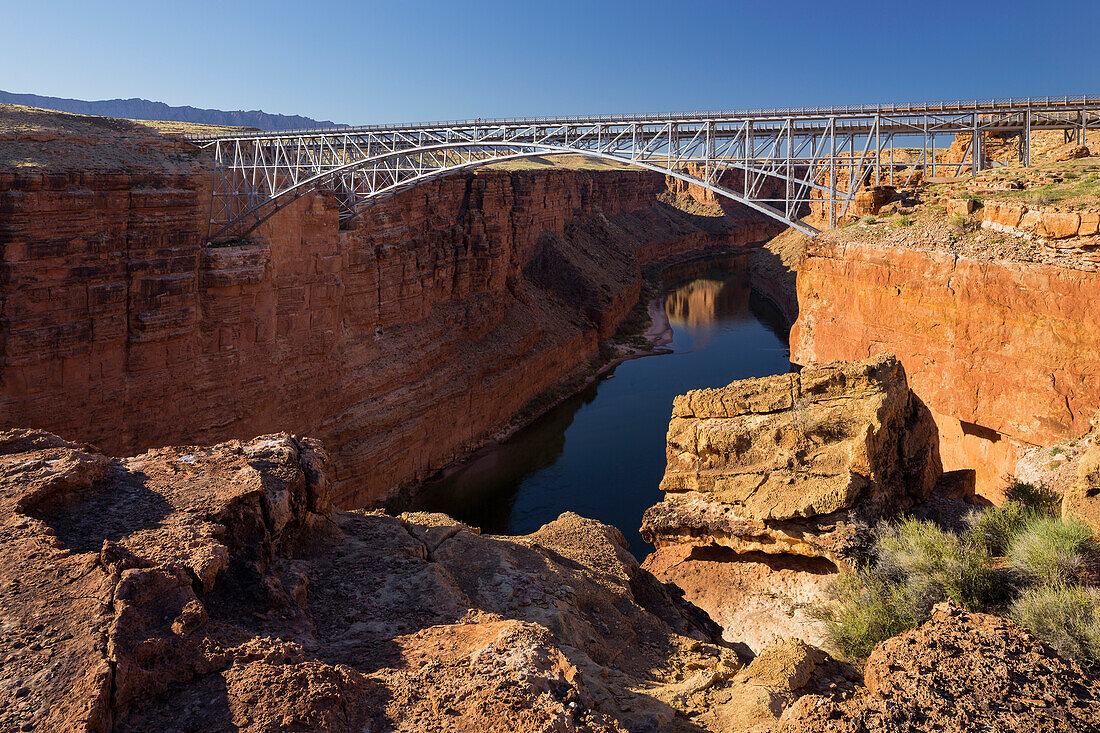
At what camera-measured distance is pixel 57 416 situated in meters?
18.9

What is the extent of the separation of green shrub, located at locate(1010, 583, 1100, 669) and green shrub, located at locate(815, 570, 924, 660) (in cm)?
126

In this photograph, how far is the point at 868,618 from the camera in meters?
9.37

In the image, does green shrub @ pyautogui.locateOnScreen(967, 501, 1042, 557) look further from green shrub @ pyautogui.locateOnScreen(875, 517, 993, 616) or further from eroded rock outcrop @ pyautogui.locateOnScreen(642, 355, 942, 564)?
eroded rock outcrop @ pyautogui.locateOnScreen(642, 355, 942, 564)

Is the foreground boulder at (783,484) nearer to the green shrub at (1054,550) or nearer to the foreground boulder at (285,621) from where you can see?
the green shrub at (1054,550)

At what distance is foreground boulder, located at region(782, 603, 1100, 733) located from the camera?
542 cm

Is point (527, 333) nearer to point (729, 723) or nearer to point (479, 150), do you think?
point (479, 150)

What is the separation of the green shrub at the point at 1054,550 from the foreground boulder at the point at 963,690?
9.87 feet

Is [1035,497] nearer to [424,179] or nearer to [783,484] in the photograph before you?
[783,484]

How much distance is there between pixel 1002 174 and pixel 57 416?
24.6 meters

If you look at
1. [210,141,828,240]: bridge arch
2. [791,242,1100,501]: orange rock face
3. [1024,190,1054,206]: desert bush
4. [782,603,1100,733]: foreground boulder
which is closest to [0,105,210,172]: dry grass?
[210,141,828,240]: bridge arch

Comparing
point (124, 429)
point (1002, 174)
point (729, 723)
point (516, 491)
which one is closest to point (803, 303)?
point (1002, 174)

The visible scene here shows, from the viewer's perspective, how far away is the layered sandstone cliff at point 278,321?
1872 cm

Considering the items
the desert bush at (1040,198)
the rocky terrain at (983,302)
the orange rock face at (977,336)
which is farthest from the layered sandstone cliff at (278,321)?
the desert bush at (1040,198)

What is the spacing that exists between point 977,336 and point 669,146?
1555 cm
